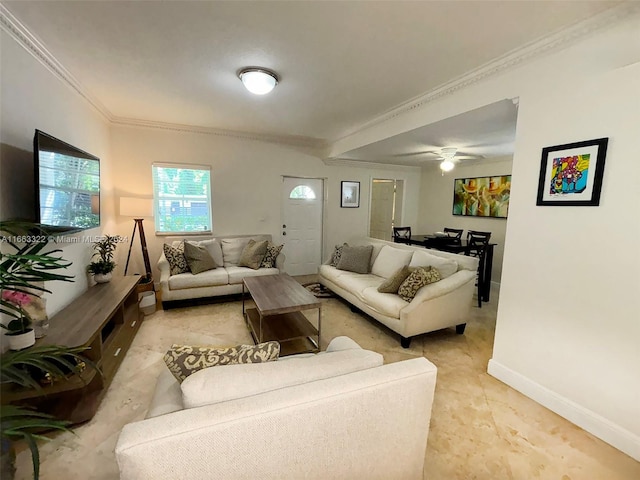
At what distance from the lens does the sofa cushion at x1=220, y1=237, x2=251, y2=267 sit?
450cm

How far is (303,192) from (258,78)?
10.0 feet

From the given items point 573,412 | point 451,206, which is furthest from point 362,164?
point 573,412

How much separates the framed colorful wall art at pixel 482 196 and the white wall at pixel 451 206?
9 cm

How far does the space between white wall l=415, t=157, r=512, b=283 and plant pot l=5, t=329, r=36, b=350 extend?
227 inches

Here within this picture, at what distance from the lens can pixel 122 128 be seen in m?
4.06

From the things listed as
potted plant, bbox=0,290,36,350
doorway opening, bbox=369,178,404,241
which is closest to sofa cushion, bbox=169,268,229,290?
potted plant, bbox=0,290,36,350

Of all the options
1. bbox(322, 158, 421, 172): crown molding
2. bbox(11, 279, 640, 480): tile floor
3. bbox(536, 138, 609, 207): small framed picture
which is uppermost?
bbox(322, 158, 421, 172): crown molding

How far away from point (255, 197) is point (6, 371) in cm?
408

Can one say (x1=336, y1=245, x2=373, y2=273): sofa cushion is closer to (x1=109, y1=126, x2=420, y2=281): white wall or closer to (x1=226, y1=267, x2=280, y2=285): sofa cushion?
(x1=226, y1=267, x2=280, y2=285): sofa cushion

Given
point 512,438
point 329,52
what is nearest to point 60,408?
point 512,438

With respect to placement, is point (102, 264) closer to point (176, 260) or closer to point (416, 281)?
point (176, 260)

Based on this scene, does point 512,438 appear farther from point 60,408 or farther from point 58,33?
point 58,33

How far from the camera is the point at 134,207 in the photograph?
12.5 ft

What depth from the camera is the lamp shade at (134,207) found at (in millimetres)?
3797
